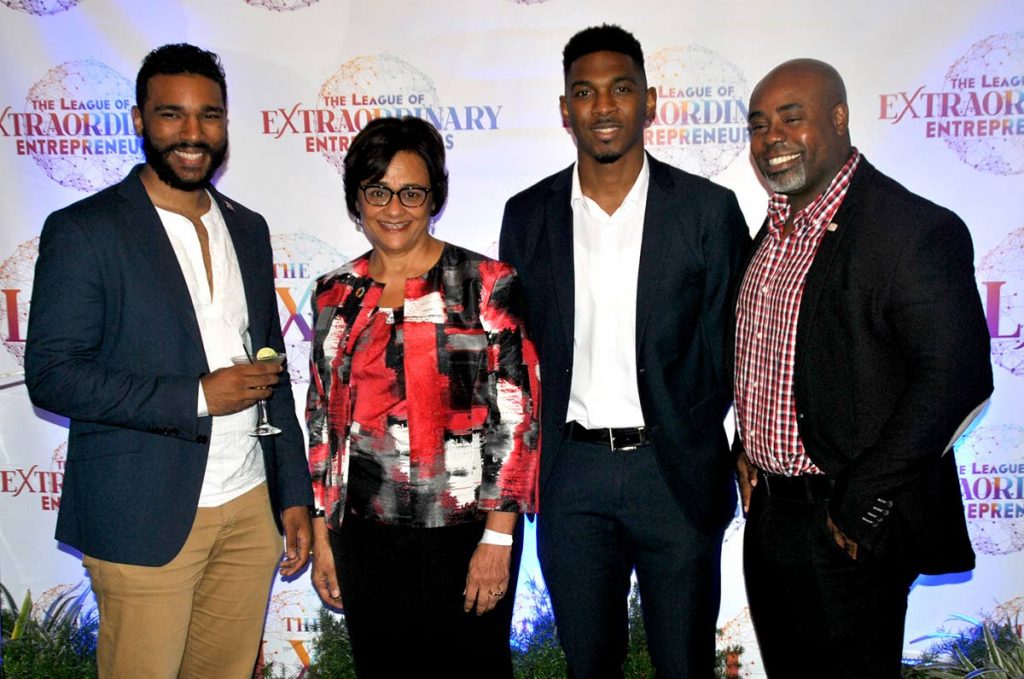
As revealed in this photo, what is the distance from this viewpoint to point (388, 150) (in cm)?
236

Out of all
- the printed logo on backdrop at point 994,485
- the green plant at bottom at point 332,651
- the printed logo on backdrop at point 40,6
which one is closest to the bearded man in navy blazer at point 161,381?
the green plant at bottom at point 332,651

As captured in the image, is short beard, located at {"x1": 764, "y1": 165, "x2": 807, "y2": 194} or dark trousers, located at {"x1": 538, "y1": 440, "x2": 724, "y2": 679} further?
dark trousers, located at {"x1": 538, "y1": 440, "x2": 724, "y2": 679}

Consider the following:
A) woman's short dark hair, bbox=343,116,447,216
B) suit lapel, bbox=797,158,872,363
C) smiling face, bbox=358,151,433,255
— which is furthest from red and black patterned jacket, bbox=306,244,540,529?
suit lapel, bbox=797,158,872,363

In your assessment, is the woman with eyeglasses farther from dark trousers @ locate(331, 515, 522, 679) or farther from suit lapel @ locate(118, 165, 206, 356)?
suit lapel @ locate(118, 165, 206, 356)

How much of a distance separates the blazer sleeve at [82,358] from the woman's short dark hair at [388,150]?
2.26ft

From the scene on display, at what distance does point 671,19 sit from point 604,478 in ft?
6.34

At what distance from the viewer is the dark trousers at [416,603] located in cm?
230

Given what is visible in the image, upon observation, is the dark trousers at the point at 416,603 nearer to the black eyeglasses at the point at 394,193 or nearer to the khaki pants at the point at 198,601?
the khaki pants at the point at 198,601

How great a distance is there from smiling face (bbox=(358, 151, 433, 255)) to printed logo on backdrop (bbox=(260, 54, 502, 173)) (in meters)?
1.30

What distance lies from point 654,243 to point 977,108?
1.75m

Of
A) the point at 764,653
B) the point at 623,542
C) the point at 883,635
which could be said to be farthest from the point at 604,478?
the point at 883,635

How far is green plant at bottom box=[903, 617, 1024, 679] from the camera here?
343cm

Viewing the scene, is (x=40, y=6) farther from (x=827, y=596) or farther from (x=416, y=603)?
(x=827, y=596)

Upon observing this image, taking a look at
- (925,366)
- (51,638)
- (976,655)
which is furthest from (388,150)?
(976,655)
